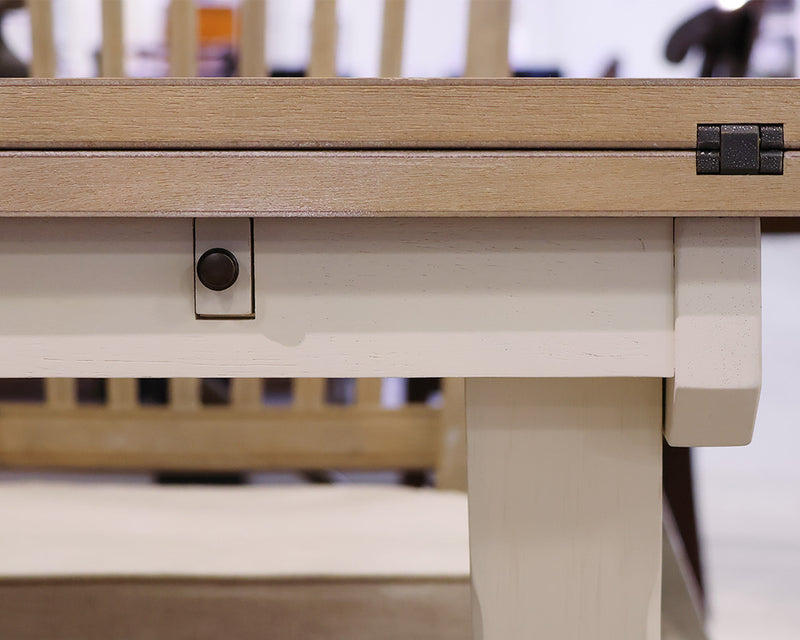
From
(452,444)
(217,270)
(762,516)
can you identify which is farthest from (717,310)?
(762,516)

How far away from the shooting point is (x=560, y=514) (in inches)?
13.6

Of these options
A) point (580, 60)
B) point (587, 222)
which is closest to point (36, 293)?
point (587, 222)

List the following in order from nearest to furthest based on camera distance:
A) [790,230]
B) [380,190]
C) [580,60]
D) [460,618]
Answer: [380,190] → [460,618] → [790,230] → [580,60]

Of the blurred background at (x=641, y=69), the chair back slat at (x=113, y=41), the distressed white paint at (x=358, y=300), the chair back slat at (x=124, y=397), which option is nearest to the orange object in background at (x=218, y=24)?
the blurred background at (x=641, y=69)

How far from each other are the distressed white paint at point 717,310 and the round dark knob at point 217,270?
0.56 ft

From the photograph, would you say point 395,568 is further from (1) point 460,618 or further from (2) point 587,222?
(2) point 587,222

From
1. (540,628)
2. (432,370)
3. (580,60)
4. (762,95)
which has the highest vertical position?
(580,60)

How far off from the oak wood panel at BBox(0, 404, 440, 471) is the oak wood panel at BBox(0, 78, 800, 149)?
0.42m

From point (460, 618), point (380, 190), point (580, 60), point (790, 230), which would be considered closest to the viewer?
point (380, 190)

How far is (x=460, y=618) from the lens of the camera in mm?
524

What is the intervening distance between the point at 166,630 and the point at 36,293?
12.6 inches

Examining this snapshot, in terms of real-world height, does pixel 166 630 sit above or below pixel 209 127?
below

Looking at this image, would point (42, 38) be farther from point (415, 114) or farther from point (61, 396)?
point (415, 114)

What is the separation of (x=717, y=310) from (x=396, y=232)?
0.41ft
